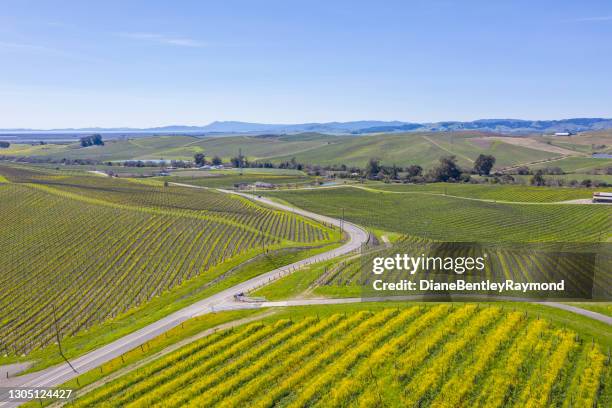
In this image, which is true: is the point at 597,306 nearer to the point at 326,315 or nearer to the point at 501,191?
the point at 326,315

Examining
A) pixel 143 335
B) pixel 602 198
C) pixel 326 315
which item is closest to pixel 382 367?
pixel 326 315

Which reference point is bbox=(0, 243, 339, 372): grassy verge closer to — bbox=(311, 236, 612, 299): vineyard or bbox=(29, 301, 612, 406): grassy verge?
bbox=(29, 301, 612, 406): grassy verge

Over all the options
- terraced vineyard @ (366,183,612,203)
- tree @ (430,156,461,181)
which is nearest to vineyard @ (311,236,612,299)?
terraced vineyard @ (366,183,612,203)

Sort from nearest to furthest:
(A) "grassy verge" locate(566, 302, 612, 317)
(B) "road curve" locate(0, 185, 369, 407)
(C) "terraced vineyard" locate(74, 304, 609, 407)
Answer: (C) "terraced vineyard" locate(74, 304, 609, 407)
(B) "road curve" locate(0, 185, 369, 407)
(A) "grassy verge" locate(566, 302, 612, 317)

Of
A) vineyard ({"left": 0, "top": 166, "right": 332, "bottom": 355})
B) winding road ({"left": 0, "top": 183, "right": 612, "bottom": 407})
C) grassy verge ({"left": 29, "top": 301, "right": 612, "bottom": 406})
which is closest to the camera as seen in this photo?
grassy verge ({"left": 29, "top": 301, "right": 612, "bottom": 406})

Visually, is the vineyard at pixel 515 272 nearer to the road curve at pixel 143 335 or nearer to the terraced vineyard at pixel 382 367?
the terraced vineyard at pixel 382 367

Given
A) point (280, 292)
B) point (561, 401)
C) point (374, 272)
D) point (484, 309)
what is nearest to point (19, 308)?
point (280, 292)
